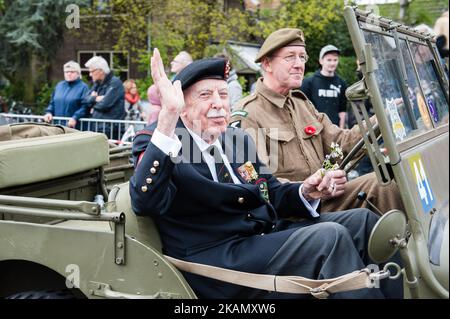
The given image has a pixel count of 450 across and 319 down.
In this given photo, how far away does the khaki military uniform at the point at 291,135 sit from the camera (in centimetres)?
386

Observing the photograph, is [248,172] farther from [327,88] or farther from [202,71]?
[327,88]

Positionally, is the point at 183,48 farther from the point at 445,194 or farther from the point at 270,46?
the point at 445,194

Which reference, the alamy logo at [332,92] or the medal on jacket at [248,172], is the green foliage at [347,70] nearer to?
the alamy logo at [332,92]

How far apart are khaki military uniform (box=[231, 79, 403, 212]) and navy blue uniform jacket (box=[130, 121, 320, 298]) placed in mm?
834

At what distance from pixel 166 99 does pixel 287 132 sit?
1.59m

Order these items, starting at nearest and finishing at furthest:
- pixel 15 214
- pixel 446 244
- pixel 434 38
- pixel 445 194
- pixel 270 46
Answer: pixel 446 244 → pixel 445 194 → pixel 15 214 → pixel 434 38 → pixel 270 46

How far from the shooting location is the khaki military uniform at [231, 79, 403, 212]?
3862 millimetres

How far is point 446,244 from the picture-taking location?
2.46m

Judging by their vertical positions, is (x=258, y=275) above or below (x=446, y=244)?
below

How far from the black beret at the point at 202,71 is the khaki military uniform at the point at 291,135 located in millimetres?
923

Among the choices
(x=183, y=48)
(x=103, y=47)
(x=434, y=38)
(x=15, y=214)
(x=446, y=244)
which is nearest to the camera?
(x=446, y=244)

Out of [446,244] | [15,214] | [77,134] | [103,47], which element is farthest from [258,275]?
[103,47]

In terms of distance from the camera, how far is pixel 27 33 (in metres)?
15.8

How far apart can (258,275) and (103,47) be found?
18.3 m
